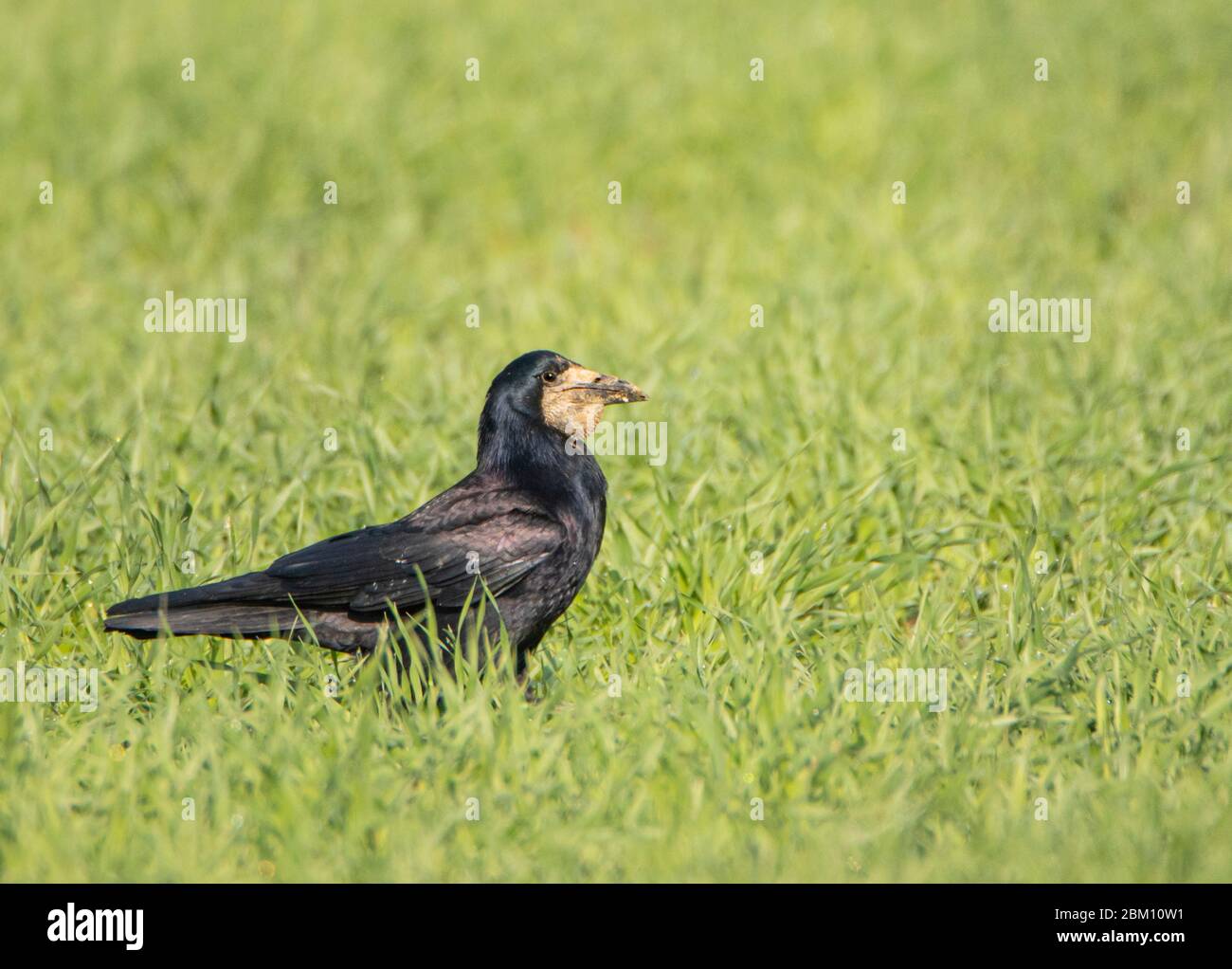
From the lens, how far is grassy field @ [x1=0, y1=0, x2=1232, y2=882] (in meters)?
3.43

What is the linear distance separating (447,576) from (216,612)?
630mm

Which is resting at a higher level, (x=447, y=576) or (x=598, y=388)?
(x=598, y=388)

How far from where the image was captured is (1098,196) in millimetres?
8867

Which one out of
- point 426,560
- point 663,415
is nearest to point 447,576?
point 426,560

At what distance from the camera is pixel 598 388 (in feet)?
14.7

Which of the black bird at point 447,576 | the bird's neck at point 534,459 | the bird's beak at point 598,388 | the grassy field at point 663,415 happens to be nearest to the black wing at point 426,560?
the black bird at point 447,576

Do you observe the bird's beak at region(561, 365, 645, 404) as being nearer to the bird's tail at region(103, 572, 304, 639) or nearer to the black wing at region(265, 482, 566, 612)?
the black wing at region(265, 482, 566, 612)

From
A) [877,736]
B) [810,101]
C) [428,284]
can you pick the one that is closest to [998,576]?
[877,736]

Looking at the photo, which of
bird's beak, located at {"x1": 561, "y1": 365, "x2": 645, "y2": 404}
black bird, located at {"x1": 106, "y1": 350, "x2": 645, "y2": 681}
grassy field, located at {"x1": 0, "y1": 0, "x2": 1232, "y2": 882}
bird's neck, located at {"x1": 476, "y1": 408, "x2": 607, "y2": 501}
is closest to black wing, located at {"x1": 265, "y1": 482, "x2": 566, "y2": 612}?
black bird, located at {"x1": 106, "y1": 350, "x2": 645, "y2": 681}

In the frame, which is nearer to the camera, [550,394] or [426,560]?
[426,560]

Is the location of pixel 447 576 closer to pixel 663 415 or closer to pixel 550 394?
pixel 550 394

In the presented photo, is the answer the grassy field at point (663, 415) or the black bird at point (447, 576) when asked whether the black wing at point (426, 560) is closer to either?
the black bird at point (447, 576)

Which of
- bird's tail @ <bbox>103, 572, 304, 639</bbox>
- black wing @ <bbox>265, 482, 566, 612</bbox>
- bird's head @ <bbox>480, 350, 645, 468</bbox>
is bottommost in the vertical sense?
bird's tail @ <bbox>103, 572, 304, 639</bbox>

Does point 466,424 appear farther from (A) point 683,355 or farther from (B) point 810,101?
(B) point 810,101
